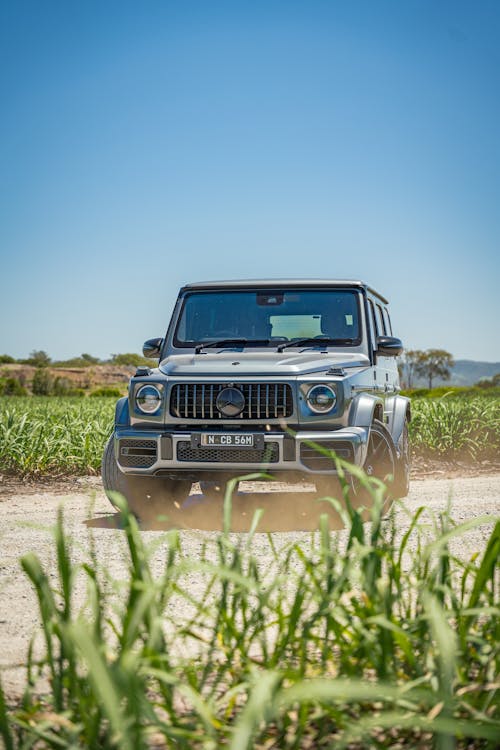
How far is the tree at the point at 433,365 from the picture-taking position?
465ft

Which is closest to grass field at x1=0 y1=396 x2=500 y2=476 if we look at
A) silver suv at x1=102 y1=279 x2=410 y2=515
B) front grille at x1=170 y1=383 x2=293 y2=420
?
silver suv at x1=102 y1=279 x2=410 y2=515

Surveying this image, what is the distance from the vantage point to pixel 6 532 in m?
6.05

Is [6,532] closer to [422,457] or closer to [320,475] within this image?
[320,475]

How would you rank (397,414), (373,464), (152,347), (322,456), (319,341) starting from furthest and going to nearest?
(397,414) < (152,347) < (319,341) < (373,464) < (322,456)

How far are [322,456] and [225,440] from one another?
75cm

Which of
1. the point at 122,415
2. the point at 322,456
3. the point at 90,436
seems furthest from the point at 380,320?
the point at 90,436

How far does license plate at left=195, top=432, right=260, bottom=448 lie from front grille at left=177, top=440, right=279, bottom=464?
0.03 meters

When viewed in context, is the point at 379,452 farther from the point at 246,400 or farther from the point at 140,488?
the point at 140,488

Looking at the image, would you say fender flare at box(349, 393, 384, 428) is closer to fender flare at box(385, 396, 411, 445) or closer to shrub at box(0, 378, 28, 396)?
fender flare at box(385, 396, 411, 445)

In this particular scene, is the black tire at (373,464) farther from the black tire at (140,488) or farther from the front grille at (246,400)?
the black tire at (140,488)

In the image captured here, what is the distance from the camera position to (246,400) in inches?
250

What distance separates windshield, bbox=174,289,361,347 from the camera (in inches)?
290

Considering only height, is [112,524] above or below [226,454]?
below

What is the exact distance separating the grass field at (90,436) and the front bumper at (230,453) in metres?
3.81
